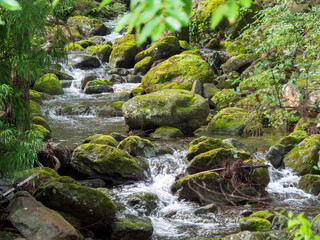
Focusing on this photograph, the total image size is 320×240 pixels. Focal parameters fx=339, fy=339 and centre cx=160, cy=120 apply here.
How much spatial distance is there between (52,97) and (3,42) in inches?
525

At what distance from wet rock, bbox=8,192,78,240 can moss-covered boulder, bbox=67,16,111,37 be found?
92.2 feet

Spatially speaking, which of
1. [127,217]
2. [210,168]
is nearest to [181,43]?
[210,168]

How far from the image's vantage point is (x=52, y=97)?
17.3 m

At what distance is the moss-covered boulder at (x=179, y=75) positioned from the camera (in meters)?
16.3

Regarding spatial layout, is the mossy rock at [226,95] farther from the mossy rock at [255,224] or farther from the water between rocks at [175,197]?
the mossy rock at [255,224]

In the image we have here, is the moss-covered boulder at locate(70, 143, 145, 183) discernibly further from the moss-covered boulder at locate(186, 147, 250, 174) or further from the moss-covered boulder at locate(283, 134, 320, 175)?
the moss-covered boulder at locate(283, 134, 320, 175)

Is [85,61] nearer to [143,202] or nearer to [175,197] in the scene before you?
[175,197]

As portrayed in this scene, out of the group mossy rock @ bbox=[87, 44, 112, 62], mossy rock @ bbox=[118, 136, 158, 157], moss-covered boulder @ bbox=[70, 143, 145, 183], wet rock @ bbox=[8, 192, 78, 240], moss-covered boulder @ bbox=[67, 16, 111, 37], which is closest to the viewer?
wet rock @ bbox=[8, 192, 78, 240]

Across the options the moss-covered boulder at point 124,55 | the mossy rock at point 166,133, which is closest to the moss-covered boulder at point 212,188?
the mossy rock at point 166,133

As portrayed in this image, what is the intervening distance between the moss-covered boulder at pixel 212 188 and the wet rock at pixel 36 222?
3.21 m

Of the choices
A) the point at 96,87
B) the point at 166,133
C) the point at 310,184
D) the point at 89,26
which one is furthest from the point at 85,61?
the point at 310,184

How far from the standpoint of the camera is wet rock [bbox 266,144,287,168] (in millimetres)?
8830

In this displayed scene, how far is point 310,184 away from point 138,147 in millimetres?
4196

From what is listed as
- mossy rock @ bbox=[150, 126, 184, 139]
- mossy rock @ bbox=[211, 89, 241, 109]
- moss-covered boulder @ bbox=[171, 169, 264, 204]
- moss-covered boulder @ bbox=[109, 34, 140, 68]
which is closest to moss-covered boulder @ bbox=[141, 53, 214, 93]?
mossy rock @ bbox=[150, 126, 184, 139]
